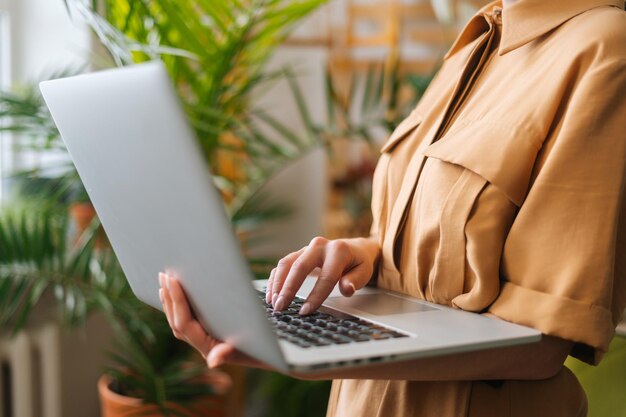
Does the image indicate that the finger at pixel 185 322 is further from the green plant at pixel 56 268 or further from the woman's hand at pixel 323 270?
the green plant at pixel 56 268

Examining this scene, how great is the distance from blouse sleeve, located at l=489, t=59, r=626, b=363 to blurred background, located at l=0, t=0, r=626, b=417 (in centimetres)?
43

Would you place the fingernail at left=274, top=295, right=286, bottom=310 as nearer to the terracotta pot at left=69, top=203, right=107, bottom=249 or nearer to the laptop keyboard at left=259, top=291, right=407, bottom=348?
the laptop keyboard at left=259, top=291, right=407, bottom=348

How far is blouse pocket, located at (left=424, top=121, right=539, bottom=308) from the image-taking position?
66 centimetres

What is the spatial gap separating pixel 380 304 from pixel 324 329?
0.41 feet

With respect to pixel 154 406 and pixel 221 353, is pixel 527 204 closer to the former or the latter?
pixel 221 353

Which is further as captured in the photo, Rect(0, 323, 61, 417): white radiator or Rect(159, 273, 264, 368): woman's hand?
Rect(0, 323, 61, 417): white radiator

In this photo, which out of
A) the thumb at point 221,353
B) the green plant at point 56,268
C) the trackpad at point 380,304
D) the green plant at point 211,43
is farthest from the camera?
the green plant at point 56,268

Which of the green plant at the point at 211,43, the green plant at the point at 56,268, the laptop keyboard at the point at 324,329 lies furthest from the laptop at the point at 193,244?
the green plant at the point at 56,268

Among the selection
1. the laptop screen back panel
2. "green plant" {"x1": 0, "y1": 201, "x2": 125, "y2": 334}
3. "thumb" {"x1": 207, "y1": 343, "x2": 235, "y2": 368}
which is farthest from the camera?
"green plant" {"x1": 0, "y1": 201, "x2": 125, "y2": 334}

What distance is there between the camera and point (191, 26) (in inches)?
63.2

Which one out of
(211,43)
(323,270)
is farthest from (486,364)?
(211,43)

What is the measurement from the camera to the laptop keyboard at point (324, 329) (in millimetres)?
591

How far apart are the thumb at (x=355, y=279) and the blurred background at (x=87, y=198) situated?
416 mm

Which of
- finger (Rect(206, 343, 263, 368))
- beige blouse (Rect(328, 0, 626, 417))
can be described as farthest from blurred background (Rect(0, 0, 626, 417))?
finger (Rect(206, 343, 263, 368))
